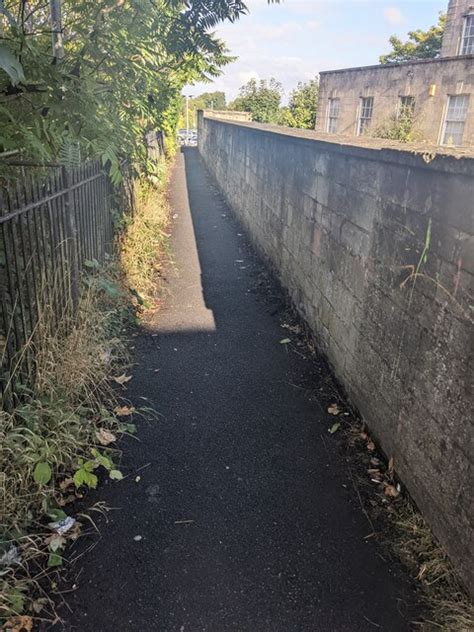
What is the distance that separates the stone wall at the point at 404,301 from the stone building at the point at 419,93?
1241 centimetres

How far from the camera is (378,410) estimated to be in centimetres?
332

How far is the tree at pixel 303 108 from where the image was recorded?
28.4 metres

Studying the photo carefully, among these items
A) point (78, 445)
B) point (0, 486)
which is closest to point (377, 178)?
point (78, 445)

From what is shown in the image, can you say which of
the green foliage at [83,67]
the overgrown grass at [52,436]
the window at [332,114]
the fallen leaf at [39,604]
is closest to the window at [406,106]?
the window at [332,114]

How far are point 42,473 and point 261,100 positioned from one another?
32.6 metres

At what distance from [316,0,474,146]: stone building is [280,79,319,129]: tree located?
214cm

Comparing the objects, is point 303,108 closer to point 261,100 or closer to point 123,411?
point 261,100

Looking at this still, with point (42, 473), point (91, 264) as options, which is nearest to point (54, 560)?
point (42, 473)

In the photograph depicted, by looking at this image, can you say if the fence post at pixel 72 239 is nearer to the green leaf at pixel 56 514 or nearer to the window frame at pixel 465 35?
the green leaf at pixel 56 514

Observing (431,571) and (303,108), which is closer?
(431,571)

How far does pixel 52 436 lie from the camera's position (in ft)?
10.1

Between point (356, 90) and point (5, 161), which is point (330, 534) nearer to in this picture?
point (5, 161)

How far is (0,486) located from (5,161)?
5.95 ft

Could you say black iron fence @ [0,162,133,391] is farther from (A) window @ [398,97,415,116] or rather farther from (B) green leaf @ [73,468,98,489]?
(A) window @ [398,97,415,116]
